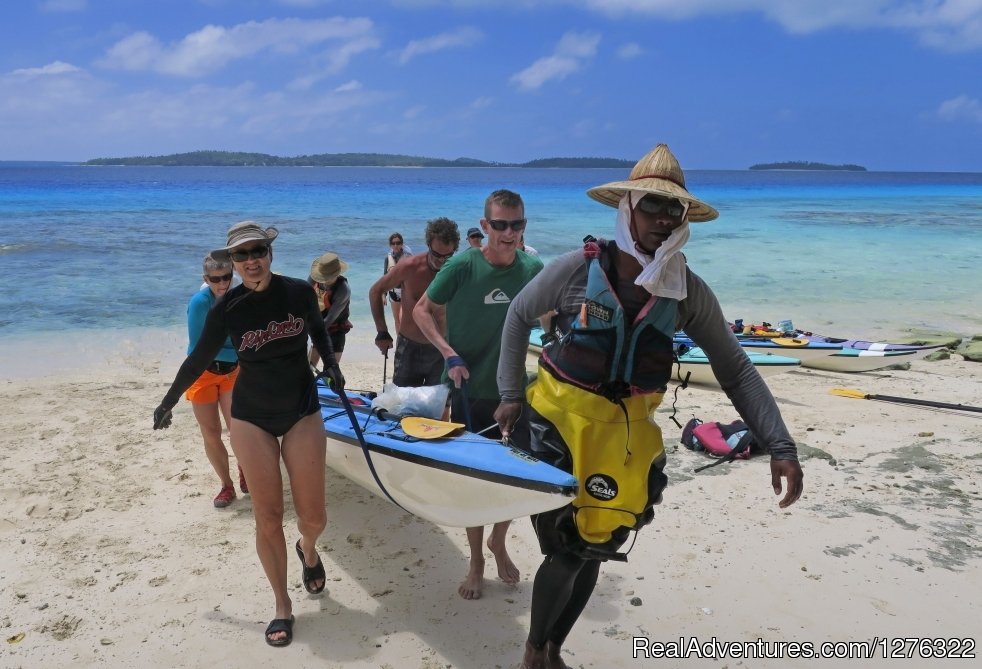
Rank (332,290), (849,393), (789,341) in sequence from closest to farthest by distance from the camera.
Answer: (332,290), (849,393), (789,341)

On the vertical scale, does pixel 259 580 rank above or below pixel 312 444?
below

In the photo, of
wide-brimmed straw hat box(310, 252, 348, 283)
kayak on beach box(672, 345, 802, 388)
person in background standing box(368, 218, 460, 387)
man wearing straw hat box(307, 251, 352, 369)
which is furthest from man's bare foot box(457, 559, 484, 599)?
kayak on beach box(672, 345, 802, 388)

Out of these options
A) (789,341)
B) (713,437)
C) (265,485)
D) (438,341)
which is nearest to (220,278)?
(438,341)

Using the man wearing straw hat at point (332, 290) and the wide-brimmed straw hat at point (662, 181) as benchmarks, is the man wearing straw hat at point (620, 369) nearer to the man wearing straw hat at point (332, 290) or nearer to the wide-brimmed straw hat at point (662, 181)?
the wide-brimmed straw hat at point (662, 181)

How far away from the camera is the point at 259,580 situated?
402 centimetres

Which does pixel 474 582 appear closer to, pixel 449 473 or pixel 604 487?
pixel 449 473

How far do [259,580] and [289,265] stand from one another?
58.2 ft

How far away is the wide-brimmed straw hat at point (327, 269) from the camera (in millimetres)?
6539

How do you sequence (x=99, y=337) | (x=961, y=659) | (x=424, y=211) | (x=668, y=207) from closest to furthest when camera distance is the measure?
(x=668, y=207) < (x=961, y=659) < (x=99, y=337) < (x=424, y=211)

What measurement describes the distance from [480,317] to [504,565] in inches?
52.3

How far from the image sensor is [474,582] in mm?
3865

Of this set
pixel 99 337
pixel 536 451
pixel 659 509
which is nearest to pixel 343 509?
pixel 659 509

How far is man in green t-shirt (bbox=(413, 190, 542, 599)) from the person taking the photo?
384 centimetres

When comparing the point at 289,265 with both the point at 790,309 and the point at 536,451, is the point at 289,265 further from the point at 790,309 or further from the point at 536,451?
the point at 536,451
